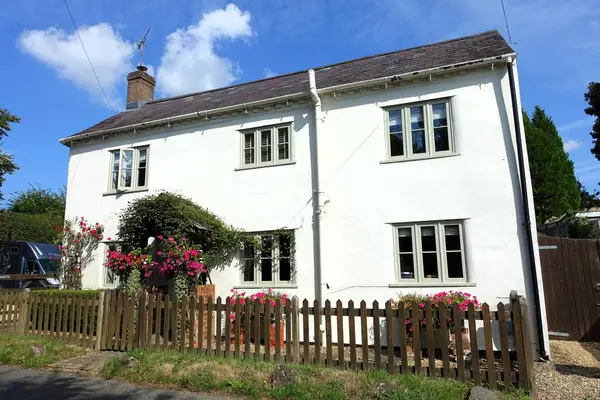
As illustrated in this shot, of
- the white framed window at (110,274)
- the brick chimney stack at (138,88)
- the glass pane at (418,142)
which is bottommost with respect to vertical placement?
the white framed window at (110,274)

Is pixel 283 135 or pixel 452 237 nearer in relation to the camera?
pixel 452 237

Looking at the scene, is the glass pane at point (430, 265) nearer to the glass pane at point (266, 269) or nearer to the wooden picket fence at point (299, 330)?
the wooden picket fence at point (299, 330)

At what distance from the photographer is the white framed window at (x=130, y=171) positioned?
12820mm

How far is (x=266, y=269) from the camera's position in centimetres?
1063

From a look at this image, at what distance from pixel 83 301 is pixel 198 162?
486 centimetres

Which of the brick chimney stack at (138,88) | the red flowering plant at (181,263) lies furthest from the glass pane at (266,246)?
the brick chimney stack at (138,88)

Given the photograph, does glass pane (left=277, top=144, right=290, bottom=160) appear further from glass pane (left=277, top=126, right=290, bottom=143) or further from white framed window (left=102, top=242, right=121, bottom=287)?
white framed window (left=102, top=242, right=121, bottom=287)

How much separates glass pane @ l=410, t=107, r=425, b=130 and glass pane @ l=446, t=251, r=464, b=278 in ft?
10.1

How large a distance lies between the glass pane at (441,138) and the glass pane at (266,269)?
5035 millimetres

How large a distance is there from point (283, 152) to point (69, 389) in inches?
280

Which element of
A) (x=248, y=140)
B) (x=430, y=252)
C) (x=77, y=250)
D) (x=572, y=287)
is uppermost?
(x=248, y=140)

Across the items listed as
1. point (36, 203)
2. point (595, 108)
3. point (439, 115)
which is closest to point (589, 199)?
point (595, 108)

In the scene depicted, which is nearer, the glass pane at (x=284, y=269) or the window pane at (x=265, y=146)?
the glass pane at (x=284, y=269)

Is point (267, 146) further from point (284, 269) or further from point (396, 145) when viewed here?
point (396, 145)
